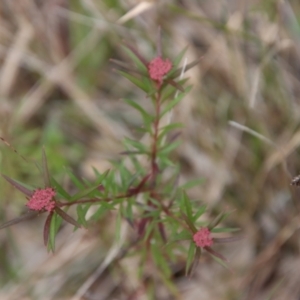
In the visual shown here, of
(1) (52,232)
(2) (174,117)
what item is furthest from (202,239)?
(2) (174,117)

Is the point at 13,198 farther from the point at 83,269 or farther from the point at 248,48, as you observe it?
the point at 248,48

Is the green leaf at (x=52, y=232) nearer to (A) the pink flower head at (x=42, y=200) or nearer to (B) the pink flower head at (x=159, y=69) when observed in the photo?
(A) the pink flower head at (x=42, y=200)

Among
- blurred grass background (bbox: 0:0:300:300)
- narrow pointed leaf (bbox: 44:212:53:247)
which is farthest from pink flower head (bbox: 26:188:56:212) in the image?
blurred grass background (bbox: 0:0:300:300)

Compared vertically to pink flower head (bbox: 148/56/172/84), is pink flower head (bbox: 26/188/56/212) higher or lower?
lower

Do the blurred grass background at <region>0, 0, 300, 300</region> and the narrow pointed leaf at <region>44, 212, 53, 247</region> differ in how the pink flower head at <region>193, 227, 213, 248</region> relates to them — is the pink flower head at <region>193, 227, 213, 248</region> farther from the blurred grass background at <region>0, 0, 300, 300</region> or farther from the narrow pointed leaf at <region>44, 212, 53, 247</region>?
the blurred grass background at <region>0, 0, 300, 300</region>

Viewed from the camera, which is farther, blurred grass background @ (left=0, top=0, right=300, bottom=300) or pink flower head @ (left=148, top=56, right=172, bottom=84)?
blurred grass background @ (left=0, top=0, right=300, bottom=300)

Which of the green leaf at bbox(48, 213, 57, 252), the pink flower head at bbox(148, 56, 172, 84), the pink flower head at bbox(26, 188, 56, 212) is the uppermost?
the pink flower head at bbox(148, 56, 172, 84)

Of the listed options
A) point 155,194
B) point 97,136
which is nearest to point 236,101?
point 97,136
